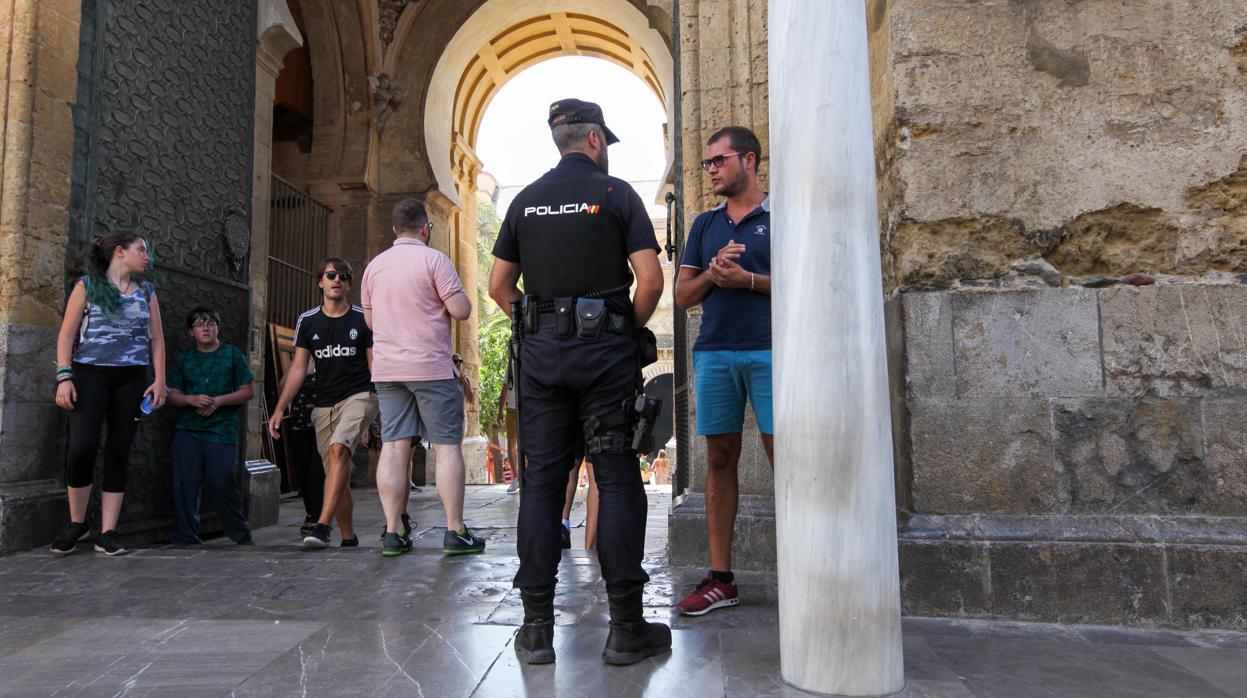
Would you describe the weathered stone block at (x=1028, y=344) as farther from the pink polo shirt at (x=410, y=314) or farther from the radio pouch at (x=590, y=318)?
the pink polo shirt at (x=410, y=314)

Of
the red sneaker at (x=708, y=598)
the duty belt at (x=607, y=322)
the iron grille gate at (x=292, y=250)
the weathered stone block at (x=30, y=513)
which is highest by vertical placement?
the iron grille gate at (x=292, y=250)

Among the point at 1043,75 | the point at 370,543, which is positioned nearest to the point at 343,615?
the point at 370,543

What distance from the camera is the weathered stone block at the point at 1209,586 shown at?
10.2 feet

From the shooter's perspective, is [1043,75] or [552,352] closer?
[552,352]

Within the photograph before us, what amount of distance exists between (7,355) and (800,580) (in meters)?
4.58

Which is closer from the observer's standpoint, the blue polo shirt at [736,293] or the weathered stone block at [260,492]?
the blue polo shirt at [736,293]

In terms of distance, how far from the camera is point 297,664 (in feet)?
8.71

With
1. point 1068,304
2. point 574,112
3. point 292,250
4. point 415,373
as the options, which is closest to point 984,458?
point 1068,304

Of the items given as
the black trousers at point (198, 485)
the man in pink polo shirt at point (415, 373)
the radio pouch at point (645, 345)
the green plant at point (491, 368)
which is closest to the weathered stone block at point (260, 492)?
the black trousers at point (198, 485)

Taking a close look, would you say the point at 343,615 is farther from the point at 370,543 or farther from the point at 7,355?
the point at 7,355

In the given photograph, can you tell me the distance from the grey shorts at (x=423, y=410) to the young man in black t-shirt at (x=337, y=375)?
0.42m

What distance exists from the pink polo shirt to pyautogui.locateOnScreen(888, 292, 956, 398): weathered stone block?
7.53 ft

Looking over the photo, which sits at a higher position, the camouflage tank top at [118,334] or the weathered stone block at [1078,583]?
the camouflage tank top at [118,334]

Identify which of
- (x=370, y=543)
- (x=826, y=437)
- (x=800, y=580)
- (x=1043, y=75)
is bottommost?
(x=370, y=543)
